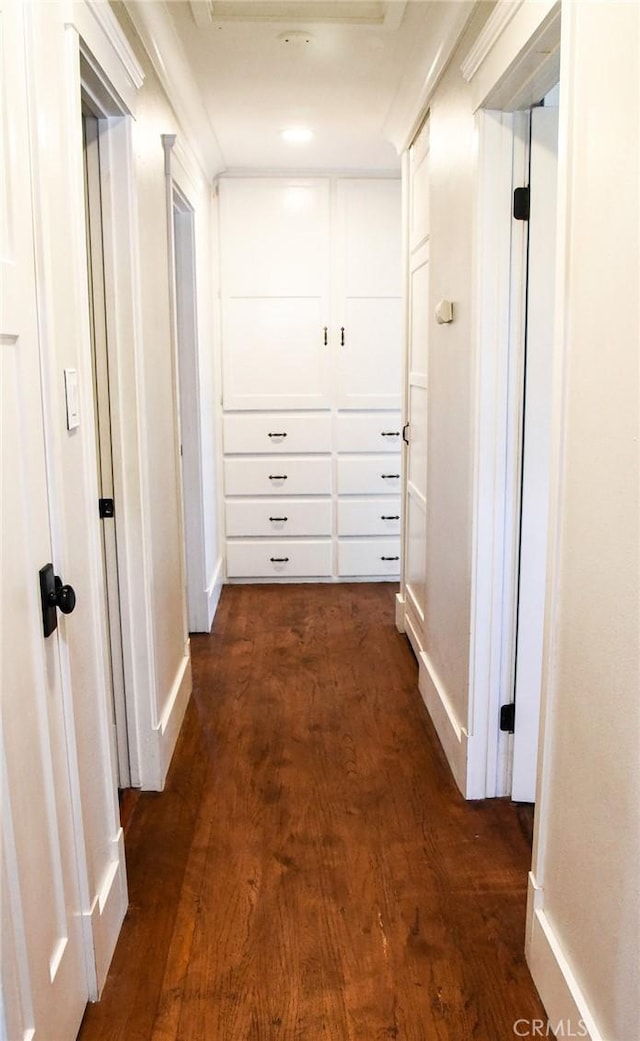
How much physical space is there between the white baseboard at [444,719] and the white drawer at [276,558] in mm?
1627

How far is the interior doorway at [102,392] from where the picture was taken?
2.12 m

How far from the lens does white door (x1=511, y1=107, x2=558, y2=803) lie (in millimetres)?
2109

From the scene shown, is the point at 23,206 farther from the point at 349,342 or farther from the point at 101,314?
the point at 349,342

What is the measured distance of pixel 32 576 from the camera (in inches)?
52.2

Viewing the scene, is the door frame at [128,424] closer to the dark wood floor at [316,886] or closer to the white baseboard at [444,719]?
the dark wood floor at [316,886]

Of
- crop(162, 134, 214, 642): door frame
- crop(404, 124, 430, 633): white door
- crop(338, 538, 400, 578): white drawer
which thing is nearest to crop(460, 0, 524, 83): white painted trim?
crop(404, 124, 430, 633): white door

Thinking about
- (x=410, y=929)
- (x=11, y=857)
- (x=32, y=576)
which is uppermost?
(x=32, y=576)

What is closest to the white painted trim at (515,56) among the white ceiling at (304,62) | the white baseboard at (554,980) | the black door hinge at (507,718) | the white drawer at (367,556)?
the white ceiling at (304,62)

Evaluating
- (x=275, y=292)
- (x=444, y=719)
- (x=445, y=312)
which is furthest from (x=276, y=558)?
(x=445, y=312)

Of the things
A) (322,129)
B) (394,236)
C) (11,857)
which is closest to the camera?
(11,857)

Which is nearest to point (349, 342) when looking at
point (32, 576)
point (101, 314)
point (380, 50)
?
point (380, 50)

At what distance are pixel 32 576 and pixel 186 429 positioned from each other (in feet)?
8.05

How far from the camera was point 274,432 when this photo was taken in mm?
4672

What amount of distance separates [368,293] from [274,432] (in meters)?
0.94
